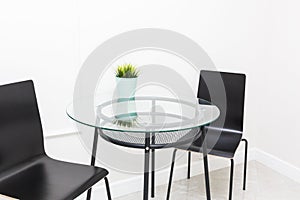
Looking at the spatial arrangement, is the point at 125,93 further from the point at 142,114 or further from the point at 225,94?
the point at 225,94

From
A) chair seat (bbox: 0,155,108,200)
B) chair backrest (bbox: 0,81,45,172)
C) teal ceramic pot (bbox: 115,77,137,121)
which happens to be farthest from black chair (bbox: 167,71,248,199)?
chair backrest (bbox: 0,81,45,172)

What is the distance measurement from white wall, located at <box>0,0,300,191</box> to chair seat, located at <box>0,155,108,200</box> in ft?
1.38

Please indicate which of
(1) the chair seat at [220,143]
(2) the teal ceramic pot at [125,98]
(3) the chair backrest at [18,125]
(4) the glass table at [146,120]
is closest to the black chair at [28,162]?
(3) the chair backrest at [18,125]

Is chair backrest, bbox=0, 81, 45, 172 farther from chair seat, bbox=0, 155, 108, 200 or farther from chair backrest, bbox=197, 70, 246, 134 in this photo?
chair backrest, bbox=197, 70, 246, 134

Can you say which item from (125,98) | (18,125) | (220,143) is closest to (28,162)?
(18,125)

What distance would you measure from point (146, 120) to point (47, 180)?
613mm

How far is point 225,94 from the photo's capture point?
282 cm

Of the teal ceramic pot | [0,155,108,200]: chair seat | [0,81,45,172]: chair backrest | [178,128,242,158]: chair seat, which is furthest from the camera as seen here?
[178,128,242,158]: chair seat

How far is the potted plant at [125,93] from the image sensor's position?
86.4 inches

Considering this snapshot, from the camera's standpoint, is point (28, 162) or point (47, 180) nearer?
point (47, 180)

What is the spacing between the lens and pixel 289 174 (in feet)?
10.3

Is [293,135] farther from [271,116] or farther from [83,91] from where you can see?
[83,91]

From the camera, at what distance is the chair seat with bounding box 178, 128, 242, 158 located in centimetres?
243

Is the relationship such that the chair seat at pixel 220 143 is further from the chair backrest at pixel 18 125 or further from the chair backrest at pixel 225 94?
the chair backrest at pixel 18 125
